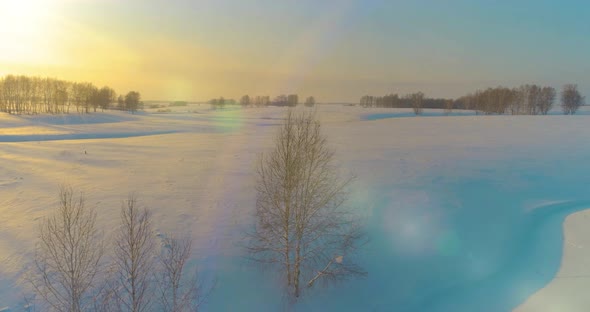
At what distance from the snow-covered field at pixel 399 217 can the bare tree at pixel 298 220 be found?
0.76 meters

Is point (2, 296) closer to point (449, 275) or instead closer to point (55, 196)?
point (55, 196)

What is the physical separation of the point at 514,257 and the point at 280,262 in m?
10.8

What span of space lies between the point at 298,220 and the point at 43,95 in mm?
107449

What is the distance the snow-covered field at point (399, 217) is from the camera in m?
11.8

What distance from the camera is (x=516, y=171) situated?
23.5 metres

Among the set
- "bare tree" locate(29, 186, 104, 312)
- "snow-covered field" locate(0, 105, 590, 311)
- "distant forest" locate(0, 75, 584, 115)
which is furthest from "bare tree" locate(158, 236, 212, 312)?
"distant forest" locate(0, 75, 584, 115)

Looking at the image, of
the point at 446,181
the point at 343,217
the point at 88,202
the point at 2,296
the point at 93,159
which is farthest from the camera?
the point at 93,159

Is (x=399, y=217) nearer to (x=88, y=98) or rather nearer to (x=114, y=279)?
(x=114, y=279)

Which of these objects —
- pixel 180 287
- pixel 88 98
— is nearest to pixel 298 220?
pixel 180 287

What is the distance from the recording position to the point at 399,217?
52.5 ft

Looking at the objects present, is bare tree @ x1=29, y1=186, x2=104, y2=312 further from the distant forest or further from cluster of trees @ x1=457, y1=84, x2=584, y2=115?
cluster of trees @ x1=457, y1=84, x2=584, y2=115

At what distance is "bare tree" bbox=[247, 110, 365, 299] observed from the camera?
11.7m

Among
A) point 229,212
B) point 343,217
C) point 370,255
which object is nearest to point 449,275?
point 370,255

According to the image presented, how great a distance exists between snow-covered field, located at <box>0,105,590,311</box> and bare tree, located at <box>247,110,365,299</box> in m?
0.76
